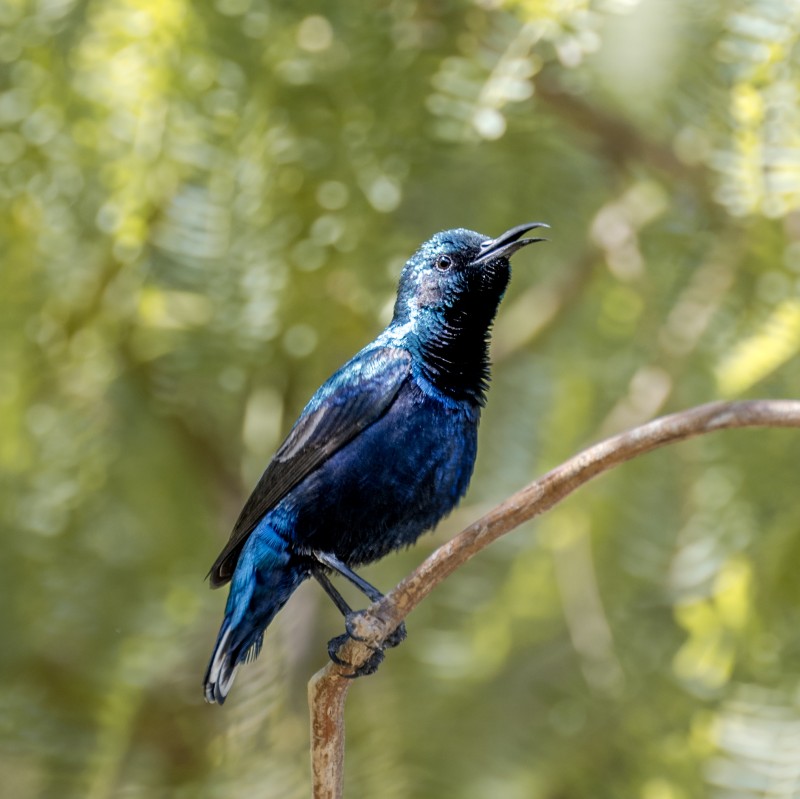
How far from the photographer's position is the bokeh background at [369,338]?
167 cm

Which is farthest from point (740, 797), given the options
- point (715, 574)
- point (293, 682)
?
point (293, 682)

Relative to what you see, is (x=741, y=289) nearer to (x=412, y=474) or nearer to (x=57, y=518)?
(x=412, y=474)

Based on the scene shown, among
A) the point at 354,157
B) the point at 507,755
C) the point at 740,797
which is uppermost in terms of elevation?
the point at 354,157

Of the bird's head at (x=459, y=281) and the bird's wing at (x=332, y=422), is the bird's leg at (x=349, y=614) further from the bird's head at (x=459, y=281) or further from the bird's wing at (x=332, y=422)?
the bird's head at (x=459, y=281)

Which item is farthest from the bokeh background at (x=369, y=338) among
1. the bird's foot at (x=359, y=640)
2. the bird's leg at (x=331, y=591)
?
the bird's foot at (x=359, y=640)

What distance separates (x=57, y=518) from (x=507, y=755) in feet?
2.49

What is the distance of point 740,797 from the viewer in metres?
1.55

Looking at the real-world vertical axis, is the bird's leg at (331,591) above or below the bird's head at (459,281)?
below

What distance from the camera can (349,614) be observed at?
1136 mm

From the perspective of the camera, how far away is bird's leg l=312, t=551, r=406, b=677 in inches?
42.8

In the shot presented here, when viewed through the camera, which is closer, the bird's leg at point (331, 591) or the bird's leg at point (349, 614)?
the bird's leg at point (349, 614)

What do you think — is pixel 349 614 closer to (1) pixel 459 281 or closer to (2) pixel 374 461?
(2) pixel 374 461

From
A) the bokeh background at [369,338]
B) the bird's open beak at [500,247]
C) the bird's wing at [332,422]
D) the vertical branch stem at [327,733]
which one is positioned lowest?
the bokeh background at [369,338]

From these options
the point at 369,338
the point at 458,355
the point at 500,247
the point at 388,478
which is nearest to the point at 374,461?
the point at 388,478
